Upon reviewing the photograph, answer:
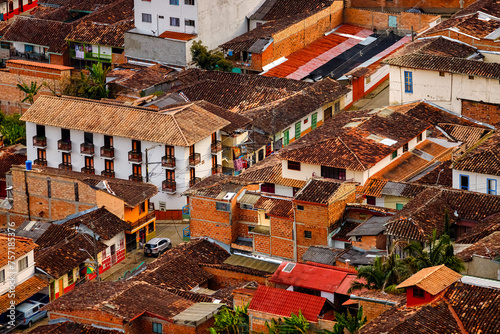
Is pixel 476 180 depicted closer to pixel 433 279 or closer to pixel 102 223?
pixel 433 279

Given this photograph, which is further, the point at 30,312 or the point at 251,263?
the point at 251,263

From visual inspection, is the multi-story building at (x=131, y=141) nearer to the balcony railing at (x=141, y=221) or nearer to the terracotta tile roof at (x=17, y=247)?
the balcony railing at (x=141, y=221)

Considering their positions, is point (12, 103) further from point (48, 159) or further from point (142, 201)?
point (142, 201)

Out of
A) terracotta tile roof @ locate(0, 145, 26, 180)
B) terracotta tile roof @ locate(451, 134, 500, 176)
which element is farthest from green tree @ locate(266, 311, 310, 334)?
terracotta tile roof @ locate(0, 145, 26, 180)

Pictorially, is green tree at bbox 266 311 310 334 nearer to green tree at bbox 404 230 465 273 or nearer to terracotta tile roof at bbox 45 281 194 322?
green tree at bbox 404 230 465 273

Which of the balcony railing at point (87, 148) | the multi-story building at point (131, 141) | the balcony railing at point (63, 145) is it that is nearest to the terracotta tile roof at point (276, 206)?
the multi-story building at point (131, 141)

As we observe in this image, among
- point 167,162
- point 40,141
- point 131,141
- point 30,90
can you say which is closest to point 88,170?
point 40,141
